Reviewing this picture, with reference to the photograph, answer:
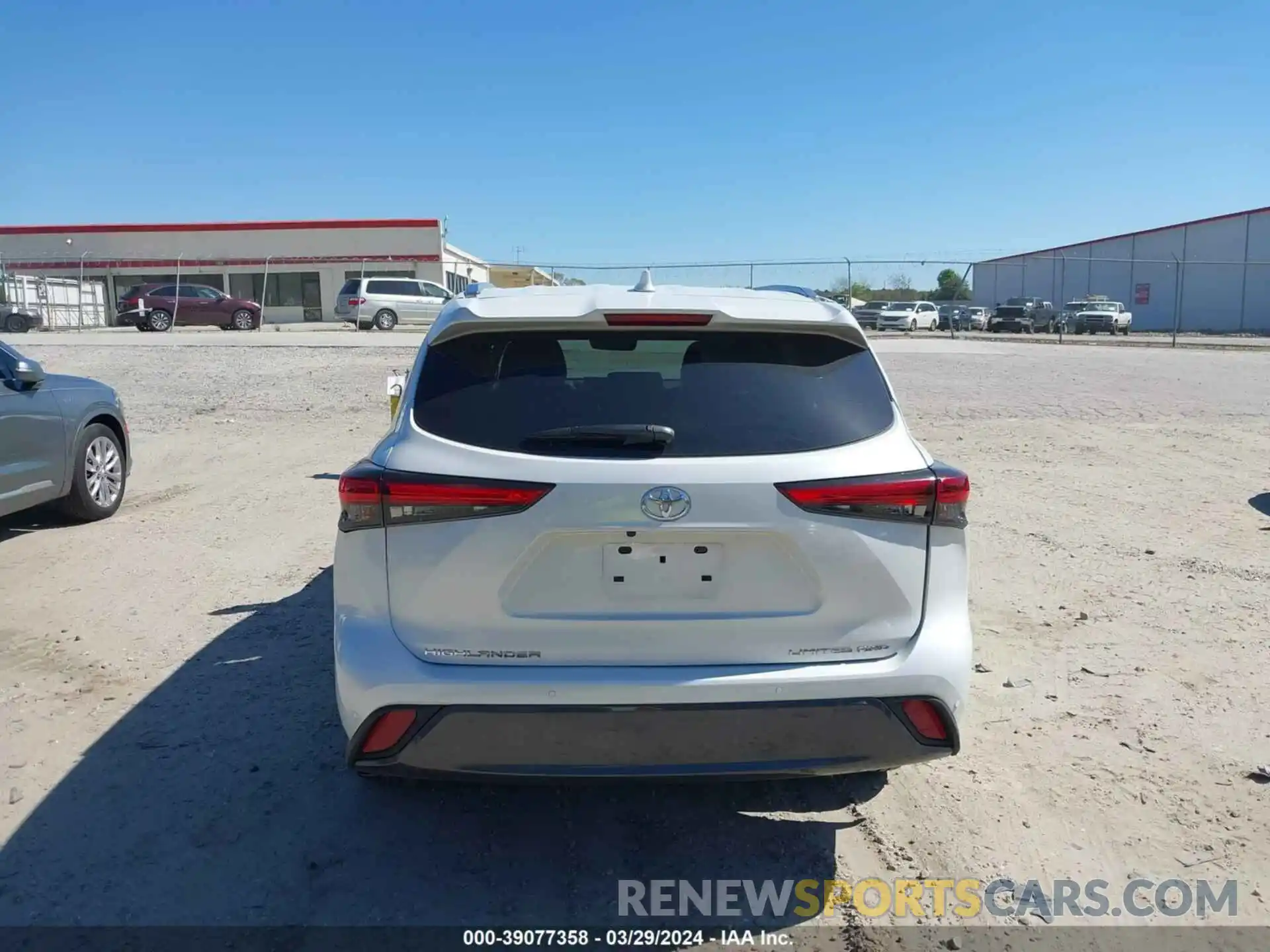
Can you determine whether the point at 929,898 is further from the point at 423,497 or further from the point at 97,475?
the point at 97,475

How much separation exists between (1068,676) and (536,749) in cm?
317

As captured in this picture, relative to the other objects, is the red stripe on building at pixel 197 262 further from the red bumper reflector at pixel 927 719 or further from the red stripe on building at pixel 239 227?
Result: the red bumper reflector at pixel 927 719

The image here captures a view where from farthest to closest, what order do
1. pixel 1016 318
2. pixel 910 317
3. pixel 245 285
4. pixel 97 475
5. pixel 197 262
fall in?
pixel 245 285 → pixel 197 262 → pixel 1016 318 → pixel 910 317 → pixel 97 475

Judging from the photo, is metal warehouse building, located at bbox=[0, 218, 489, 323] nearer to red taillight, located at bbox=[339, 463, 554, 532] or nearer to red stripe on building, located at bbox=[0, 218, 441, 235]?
red stripe on building, located at bbox=[0, 218, 441, 235]

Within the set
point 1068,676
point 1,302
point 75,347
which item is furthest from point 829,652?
point 1,302

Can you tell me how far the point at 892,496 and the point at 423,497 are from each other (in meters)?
1.36

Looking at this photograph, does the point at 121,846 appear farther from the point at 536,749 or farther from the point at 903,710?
the point at 903,710

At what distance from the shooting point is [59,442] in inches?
290

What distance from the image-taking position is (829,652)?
9.52 feet

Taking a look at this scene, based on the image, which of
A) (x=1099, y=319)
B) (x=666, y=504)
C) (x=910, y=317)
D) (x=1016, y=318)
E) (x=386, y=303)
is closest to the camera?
(x=666, y=504)

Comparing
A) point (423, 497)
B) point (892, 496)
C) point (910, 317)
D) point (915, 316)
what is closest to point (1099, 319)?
point (915, 316)

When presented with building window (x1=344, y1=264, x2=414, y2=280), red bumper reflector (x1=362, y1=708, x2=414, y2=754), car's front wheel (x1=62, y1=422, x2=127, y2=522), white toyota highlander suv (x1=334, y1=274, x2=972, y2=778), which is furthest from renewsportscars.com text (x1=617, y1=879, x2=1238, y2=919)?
building window (x1=344, y1=264, x2=414, y2=280)

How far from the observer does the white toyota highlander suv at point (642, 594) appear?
2.81 meters

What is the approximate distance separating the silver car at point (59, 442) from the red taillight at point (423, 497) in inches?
202
